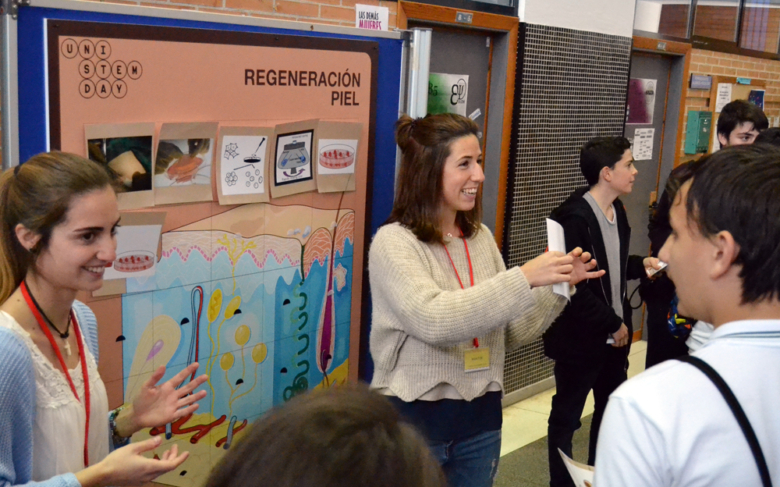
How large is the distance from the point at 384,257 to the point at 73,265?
3.06 ft

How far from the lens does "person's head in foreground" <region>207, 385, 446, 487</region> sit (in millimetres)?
732

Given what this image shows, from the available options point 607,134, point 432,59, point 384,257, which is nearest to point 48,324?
point 384,257

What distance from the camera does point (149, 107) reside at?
2.32 meters

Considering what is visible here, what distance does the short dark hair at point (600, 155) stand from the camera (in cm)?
354

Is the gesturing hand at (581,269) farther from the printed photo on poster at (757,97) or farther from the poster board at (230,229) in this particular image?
the printed photo on poster at (757,97)

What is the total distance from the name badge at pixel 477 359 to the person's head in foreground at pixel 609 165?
55.9 inches

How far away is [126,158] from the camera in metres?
2.29

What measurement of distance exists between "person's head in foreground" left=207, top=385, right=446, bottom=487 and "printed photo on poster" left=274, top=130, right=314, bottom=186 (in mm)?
1991

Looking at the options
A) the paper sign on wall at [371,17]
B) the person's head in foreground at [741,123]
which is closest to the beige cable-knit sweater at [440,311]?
the paper sign on wall at [371,17]

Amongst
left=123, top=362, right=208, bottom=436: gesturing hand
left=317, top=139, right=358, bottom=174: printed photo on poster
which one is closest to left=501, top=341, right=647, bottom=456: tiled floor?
left=317, top=139, right=358, bottom=174: printed photo on poster


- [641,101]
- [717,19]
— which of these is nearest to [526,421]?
[641,101]

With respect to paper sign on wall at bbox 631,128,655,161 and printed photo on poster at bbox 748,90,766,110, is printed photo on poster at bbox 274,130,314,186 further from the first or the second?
printed photo on poster at bbox 748,90,766,110

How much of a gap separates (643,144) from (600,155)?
271cm

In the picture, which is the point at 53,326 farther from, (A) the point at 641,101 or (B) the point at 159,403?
(A) the point at 641,101
